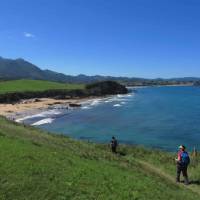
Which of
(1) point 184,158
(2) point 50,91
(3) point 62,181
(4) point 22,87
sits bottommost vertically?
(2) point 50,91

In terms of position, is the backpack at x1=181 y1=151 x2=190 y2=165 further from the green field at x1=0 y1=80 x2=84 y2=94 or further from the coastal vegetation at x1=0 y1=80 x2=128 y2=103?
Answer: the green field at x1=0 y1=80 x2=84 y2=94

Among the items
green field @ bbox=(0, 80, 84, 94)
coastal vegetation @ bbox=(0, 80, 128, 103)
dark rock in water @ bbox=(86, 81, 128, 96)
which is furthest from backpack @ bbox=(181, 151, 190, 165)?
dark rock in water @ bbox=(86, 81, 128, 96)

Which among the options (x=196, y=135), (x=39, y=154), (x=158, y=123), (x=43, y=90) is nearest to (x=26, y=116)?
(x=158, y=123)

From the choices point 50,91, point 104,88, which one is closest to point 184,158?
point 50,91

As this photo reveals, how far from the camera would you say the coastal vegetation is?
118 m

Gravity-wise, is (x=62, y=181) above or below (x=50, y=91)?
above

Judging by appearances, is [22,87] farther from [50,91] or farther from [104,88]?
[104,88]

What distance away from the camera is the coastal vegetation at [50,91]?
118 meters

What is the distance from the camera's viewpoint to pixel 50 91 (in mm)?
135500

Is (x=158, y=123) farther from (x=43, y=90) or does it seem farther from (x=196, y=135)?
(x=43, y=90)

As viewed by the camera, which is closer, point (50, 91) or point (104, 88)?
point (50, 91)

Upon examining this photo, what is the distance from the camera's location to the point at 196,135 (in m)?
56.6

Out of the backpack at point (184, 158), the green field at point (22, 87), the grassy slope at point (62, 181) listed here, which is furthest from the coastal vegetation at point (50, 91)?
the grassy slope at point (62, 181)

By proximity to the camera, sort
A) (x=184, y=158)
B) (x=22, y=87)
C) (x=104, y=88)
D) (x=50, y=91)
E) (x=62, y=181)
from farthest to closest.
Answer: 1. (x=104, y=88)
2. (x=22, y=87)
3. (x=50, y=91)
4. (x=184, y=158)
5. (x=62, y=181)
